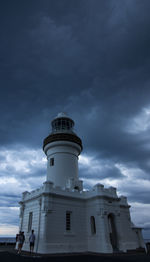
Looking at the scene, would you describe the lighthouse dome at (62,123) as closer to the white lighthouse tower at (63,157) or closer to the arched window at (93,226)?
the white lighthouse tower at (63,157)

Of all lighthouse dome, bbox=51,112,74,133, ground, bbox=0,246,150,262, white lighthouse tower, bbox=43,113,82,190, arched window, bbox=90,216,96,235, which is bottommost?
ground, bbox=0,246,150,262

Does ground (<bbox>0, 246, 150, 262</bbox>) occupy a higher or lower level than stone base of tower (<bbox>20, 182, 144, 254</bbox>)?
lower

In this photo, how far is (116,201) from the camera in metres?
19.4

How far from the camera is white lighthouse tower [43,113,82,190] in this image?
2159 centimetres

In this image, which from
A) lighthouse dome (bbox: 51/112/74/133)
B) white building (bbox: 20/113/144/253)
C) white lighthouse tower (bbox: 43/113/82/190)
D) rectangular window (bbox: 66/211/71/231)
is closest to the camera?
white building (bbox: 20/113/144/253)

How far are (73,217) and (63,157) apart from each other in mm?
7479

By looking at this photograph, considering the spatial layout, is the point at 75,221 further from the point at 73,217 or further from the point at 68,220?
the point at 68,220

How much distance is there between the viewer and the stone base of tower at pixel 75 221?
51.6ft

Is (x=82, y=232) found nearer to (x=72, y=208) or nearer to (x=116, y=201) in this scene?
(x=72, y=208)

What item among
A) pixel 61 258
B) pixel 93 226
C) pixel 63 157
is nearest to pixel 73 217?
pixel 93 226

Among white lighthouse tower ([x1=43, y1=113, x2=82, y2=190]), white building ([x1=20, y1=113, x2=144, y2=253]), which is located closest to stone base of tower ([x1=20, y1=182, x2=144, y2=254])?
white building ([x1=20, y1=113, x2=144, y2=253])

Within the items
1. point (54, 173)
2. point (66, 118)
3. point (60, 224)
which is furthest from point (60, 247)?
point (66, 118)

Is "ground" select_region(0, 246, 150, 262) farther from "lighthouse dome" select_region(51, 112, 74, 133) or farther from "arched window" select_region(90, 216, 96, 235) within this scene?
"lighthouse dome" select_region(51, 112, 74, 133)

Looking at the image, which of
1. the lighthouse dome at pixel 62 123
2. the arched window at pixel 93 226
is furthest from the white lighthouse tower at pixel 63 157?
the arched window at pixel 93 226
